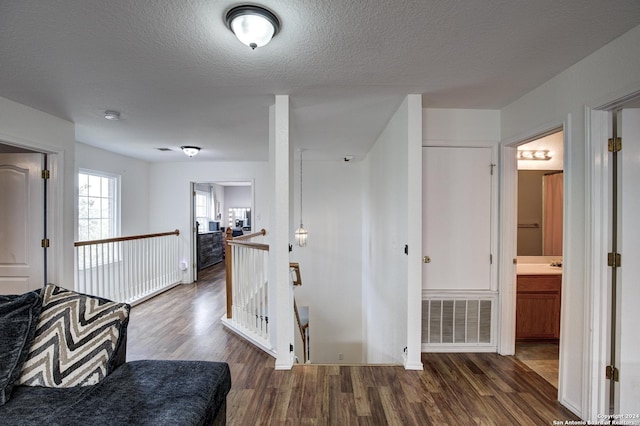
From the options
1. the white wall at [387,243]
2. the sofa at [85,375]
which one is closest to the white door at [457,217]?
the white wall at [387,243]

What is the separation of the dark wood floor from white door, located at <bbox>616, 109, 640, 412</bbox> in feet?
1.32

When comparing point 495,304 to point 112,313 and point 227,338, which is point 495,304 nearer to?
point 227,338

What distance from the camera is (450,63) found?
1891 mm

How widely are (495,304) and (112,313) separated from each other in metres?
3.12

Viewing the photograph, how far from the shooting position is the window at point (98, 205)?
4.23 meters

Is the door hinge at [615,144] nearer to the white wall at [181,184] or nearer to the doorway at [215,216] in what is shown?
the white wall at [181,184]

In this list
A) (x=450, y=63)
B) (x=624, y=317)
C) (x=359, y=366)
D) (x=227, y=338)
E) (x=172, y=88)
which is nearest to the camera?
(x=624, y=317)

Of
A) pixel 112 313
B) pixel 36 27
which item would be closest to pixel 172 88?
pixel 36 27

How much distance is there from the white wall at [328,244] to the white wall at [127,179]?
2970 millimetres

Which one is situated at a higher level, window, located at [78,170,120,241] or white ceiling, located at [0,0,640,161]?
white ceiling, located at [0,0,640,161]

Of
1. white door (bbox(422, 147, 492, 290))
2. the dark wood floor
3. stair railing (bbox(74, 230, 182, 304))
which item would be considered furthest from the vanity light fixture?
stair railing (bbox(74, 230, 182, 304))

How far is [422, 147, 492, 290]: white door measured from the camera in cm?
276

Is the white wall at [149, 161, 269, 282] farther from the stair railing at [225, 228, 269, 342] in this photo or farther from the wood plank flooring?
the wood plank flooring

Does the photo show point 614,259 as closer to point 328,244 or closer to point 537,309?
point 537,309
